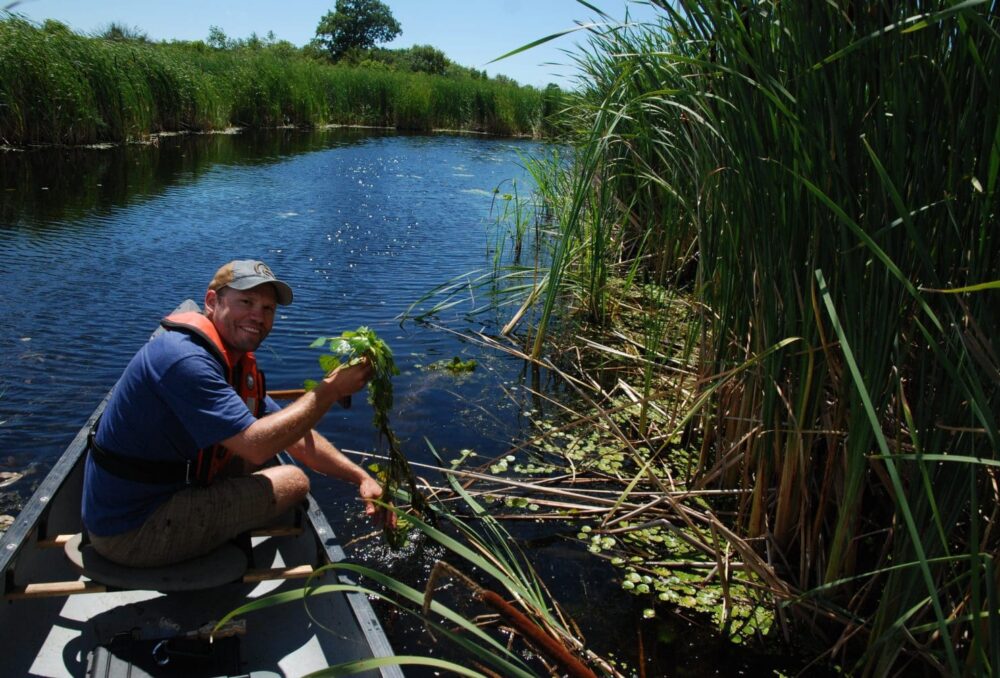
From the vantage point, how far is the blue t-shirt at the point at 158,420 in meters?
3.08

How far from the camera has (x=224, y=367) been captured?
10.8 ft

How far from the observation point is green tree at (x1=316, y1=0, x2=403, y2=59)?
233 ft

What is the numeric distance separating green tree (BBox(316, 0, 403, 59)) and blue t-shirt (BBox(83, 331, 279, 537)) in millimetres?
72070

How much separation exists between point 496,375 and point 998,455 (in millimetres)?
5172

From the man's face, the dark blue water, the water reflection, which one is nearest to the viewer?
the man's face

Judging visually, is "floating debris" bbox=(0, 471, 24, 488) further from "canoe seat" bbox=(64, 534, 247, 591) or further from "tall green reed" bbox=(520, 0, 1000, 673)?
"tall green reed" bbox=(520, 0, 1000, 673)

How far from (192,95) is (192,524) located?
21532mm

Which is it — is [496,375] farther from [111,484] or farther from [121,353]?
[111,484]

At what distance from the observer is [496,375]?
22.9ft

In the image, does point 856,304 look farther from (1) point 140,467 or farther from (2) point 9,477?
(2) point 9,477

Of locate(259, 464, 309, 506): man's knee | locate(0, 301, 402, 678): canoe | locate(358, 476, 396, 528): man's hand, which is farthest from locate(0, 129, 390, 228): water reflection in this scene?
locate(358, 476, 396, 528): man's hand

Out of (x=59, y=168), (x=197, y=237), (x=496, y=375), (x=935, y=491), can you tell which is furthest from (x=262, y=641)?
(x=59, y=168)

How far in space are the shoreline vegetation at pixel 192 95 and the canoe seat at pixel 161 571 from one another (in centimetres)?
888

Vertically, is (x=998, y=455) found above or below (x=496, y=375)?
above
